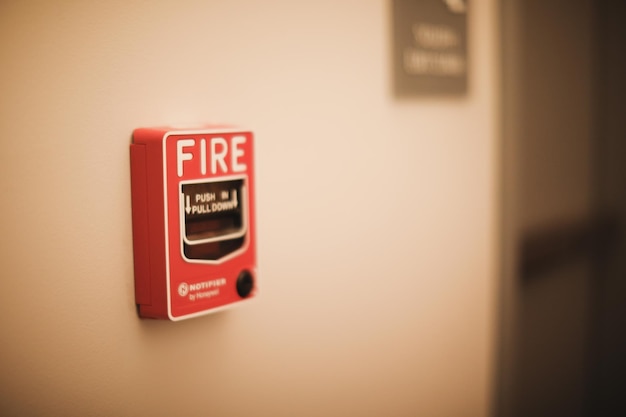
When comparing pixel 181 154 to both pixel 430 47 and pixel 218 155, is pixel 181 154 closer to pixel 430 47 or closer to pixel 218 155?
pixel 218 155

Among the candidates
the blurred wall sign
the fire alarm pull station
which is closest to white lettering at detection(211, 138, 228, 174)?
the fire alarm pull station

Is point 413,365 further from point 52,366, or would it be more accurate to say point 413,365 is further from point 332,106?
point 52,366

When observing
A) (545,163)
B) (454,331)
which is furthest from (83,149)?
(545,163)

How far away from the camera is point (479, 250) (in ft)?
6.26

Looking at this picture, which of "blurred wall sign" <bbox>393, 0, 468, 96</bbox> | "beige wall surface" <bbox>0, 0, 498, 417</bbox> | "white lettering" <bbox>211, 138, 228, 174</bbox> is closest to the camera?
"beige wall surface" <bbox>0, 0, 498, 417</bbox>

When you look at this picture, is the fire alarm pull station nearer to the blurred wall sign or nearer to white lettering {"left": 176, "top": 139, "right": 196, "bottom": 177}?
white lettering {"left": 176, "top": 139, "right": 196, "bottom": 177}

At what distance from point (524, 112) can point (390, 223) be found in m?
0.66

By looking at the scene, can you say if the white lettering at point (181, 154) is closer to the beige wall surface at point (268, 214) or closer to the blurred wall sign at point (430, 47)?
the beige wall surface at point (268, 214)

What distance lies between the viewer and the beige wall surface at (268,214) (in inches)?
38.2

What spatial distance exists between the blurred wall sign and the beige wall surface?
42 mm

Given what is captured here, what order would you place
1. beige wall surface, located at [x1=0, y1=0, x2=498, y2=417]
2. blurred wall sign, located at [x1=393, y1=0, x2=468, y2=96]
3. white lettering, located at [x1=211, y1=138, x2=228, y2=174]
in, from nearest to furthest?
beige wall surface, located at [x1=0, y1=0, x2=498, y2=417] → white lettering, located at [x1=211, y1=138, x2=228, y2=174] → blurred wall sign, located at [x1=393, y1=0, x2=468, y2=96]

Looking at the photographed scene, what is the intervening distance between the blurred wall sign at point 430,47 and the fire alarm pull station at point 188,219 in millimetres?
599

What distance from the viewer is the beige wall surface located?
97 centimetres

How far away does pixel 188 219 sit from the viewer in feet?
3.49
